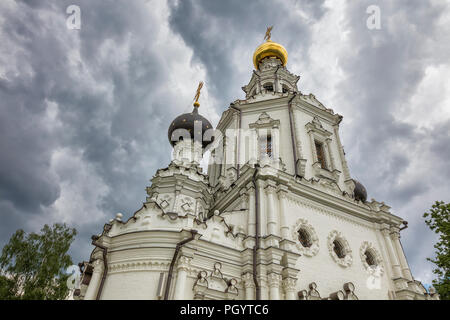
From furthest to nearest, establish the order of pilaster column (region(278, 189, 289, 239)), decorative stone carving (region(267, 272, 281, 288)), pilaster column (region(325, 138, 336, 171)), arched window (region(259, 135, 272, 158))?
pilaster column (region(325, 138, 336, 171)) → arched window (region(259, 135, 272, 158)) → pilaster column (region(278, 189, 289, 239)) → decorative stone carving (region(267, 272, 281, 288))

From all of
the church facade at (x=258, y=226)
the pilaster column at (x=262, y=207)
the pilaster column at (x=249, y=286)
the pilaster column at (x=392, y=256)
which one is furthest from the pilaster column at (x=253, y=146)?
the pilaster column at (x=392, y=256)

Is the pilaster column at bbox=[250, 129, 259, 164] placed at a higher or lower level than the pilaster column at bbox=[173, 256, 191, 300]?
higher

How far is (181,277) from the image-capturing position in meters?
9.19

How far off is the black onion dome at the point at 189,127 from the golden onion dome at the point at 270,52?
24.9 ft

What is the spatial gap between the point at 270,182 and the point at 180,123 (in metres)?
8.60

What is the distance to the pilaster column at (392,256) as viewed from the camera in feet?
44.2

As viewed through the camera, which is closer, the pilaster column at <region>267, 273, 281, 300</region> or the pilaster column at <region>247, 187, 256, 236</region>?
the pilaster column at <region>267, 273, 281, 300</region>

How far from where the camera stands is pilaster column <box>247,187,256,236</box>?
454 inches

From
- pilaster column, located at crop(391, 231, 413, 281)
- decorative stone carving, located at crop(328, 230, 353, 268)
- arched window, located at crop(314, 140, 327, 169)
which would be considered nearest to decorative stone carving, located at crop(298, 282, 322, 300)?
decorative stone carving, located at crop(328, 230, 353, 268)

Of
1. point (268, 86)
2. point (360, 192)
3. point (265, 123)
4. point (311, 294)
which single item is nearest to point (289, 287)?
point (311, 294)

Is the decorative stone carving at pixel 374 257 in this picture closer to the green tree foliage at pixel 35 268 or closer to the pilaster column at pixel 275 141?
the pilaster column at pixel 275 141

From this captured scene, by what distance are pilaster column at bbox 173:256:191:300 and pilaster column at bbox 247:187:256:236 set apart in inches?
115

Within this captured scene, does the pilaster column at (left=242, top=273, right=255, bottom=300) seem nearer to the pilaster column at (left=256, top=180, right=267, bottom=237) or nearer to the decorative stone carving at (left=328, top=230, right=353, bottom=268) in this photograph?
the pilaster column at (left=256, top=180, right=267, bottom=237)

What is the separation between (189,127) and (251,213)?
8.65m
